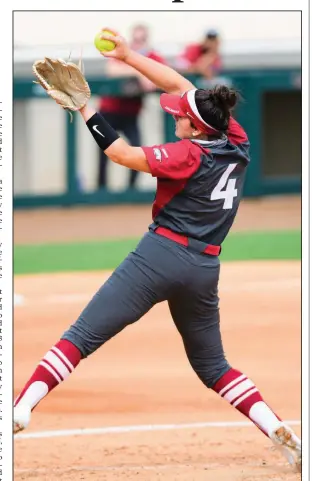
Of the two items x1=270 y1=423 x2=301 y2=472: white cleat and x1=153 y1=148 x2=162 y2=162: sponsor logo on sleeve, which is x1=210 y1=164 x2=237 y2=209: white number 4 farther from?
x1=270 y1=423 x2=301 y2=472: white cleat

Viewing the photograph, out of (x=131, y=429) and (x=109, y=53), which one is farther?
(x=131, y=429)

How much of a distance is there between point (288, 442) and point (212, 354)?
1.66 ft

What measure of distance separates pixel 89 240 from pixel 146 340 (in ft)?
14.0

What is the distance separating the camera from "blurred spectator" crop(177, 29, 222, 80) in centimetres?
1310

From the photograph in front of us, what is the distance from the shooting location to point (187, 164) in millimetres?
4258

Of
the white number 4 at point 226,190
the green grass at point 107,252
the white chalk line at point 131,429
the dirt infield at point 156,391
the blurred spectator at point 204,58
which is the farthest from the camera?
the blurred spectator at point 204,58

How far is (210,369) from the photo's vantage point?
470 cm

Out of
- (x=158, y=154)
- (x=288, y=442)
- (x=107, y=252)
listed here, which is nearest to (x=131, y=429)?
(x=288, y=442)

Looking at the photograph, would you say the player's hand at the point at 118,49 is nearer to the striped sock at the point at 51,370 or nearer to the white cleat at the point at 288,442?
the striped sock at the point at 51,370

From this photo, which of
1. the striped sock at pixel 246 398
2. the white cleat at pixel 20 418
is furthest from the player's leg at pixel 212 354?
the white cleat at pixel 20 418

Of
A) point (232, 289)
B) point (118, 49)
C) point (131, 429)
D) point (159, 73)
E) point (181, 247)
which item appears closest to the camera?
point (181, 247)

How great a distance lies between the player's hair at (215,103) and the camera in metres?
4.38

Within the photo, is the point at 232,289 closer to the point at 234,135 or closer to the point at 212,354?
the point at 212,354
